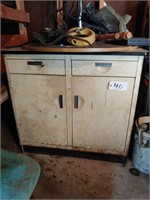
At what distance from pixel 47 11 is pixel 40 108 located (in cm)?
92

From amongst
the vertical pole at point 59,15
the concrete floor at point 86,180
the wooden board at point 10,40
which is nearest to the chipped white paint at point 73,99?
the concrete floor at point 86,180

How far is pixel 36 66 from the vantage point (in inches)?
39.6

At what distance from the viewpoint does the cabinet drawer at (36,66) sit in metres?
0.97

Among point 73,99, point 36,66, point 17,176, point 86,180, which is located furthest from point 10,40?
point 86,180

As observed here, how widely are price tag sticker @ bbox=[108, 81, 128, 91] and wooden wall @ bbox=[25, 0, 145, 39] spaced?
72cm

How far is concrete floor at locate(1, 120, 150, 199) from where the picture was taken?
103 cm

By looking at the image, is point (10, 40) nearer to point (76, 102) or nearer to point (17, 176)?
point (76, 102)

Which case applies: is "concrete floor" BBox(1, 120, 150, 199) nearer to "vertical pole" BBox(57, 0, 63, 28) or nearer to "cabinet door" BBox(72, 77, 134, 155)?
"cabinet door" BBox(72, 77, 134, 155)

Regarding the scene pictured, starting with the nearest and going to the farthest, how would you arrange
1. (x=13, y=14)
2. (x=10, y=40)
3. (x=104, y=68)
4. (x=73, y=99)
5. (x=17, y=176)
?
(x=17, y=176), (x=104, y=68), (x=73, y=99), (x=13, y=14), (x=10, y=40)

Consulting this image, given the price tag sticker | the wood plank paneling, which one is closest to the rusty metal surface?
the price tag sticker

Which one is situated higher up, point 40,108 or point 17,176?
point 40,108

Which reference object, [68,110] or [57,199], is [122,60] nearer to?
[68,110]

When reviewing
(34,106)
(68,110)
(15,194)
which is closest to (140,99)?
(68,110)

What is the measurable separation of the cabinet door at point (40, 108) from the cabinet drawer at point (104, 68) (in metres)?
0.13
